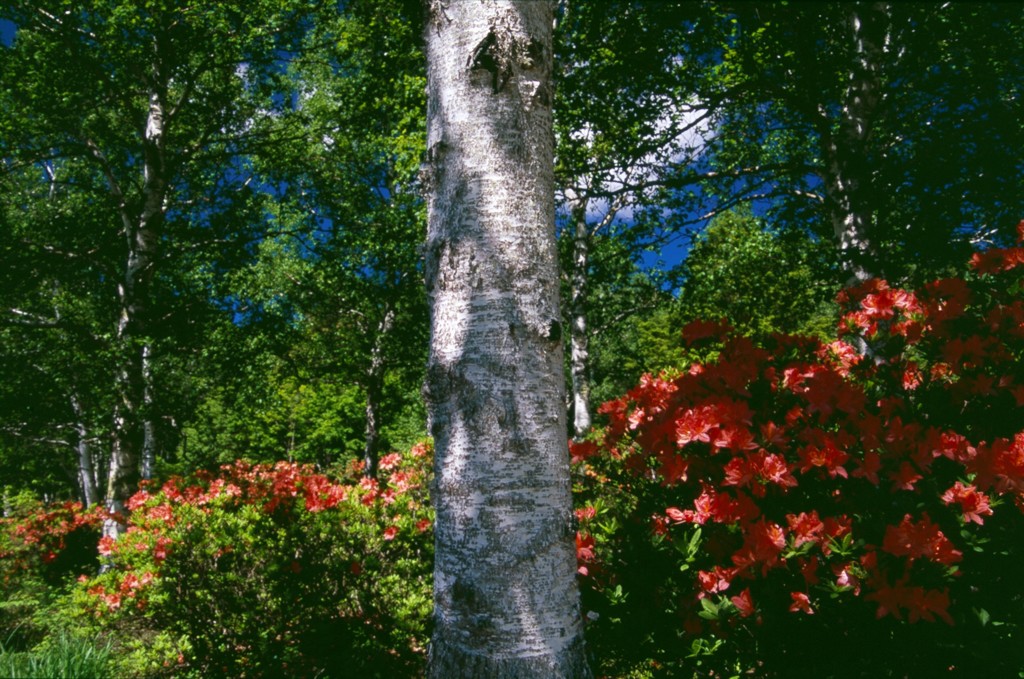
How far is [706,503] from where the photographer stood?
94.5 inches

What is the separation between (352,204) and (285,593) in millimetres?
8465

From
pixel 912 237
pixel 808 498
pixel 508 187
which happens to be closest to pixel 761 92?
pixel 912 237

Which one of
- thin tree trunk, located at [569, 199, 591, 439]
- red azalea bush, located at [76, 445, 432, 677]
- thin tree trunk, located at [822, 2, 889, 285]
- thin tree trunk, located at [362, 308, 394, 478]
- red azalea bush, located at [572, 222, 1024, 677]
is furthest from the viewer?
thin tree trunk, located at [362, 308, 394, 478]

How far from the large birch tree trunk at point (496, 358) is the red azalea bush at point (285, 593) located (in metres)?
2.71

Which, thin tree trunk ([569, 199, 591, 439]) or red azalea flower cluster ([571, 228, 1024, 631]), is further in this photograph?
thin tree trunk ([569, 199, 591, 439])

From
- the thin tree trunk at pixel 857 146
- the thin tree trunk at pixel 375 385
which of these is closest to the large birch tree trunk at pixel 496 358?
the thin tree trunk at pixel 857 146

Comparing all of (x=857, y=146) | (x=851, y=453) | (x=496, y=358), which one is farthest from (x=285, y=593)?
(x=857, y=146)

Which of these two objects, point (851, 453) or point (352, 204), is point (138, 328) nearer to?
point (352, 204)

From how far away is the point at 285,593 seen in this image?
3.76m

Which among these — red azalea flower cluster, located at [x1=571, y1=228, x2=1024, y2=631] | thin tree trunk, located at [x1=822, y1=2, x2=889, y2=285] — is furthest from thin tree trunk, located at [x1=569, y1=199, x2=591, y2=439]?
red azalea flower cluster, located at [x1=571, y1=228, x2=1024, y2=631]

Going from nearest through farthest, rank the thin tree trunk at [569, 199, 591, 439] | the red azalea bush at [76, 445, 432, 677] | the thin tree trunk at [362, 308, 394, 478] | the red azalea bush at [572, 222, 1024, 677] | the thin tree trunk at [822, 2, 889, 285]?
1. the red azalea bush at [572, 222, 1024, 677]
2. the red azalea bush at [76, 445, 432, 677]
3. the thin tree trunk at [822, 2, 889, 285]
4. the thin tree trunk at [569, 199, 591, 439]
5. the thin tree trunk at [362, 308, 394, 478]

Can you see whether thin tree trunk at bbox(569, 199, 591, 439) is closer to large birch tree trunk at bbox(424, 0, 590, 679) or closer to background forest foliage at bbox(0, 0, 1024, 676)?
background forest foliage at bbox(0, 0, 1024, 676)

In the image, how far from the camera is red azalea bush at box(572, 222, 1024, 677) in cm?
201

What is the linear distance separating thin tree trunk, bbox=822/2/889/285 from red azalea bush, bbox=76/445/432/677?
168 inches
